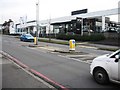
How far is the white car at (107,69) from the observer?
27.0 ft

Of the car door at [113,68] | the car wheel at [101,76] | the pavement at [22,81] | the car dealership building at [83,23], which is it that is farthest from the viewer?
the car dealership building at [83,23]

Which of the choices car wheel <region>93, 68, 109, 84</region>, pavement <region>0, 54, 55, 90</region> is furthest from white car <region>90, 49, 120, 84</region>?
pavement <region>0, 54, 55, 90</region>

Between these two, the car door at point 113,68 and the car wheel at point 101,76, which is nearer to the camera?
the car door at point 113,68

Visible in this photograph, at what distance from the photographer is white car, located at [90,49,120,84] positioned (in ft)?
27.0

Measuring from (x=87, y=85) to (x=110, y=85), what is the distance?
795 millimetres

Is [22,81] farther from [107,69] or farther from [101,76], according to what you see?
[107,69]

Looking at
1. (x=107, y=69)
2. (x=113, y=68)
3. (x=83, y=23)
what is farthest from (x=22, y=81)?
(x=83, y=23)

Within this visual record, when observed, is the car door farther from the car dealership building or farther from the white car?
the car dealership building

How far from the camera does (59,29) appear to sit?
79625mm

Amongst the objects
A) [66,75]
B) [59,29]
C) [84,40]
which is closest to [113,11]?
[84,40]

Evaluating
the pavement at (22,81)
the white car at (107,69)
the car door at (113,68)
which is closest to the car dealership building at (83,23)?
the pavement at (22,81)

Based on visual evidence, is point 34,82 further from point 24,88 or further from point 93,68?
point 93,68

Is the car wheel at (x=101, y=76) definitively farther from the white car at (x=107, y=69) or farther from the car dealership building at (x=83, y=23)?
the car dealership building at (x=83, y=23)

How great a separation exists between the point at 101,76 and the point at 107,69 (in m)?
0.43
